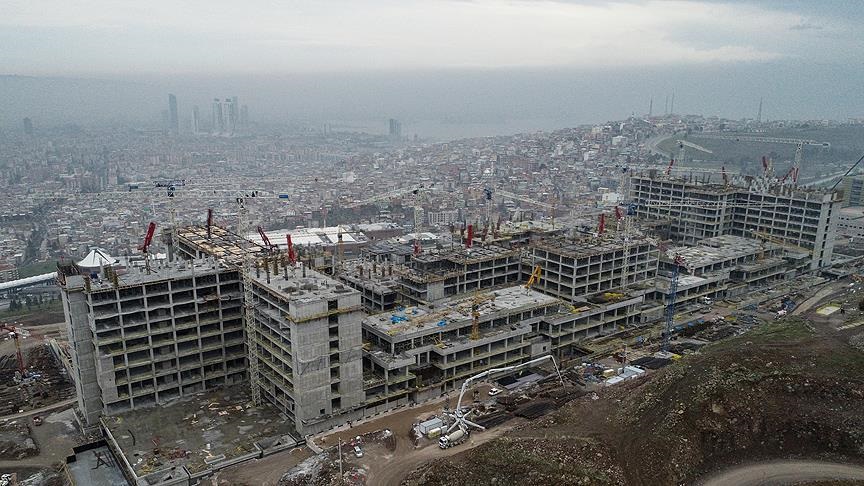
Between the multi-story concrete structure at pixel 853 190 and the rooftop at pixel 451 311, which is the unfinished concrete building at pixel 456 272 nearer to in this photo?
the rooftop at pixel 451 311

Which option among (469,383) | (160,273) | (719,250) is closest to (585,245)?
(469,383)

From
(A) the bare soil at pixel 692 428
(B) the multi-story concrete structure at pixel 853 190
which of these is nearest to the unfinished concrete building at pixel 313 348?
(A) the bare soil at pixel 692 428

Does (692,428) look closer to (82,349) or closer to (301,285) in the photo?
(301,285)

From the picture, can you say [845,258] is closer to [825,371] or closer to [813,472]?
[825,371]

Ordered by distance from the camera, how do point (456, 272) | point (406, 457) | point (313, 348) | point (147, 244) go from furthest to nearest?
1. point (456, 272)
2. point (147, 244)
3. point (313, 348)
4. point (406, 457)

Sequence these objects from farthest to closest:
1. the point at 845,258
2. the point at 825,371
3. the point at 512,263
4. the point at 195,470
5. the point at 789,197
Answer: the point at 845,258 < the point at 789,197 < the point at 512,263 < the point at 825,371 < the point at 195,470

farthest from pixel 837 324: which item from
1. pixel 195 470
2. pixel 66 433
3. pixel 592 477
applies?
pixel 66 433

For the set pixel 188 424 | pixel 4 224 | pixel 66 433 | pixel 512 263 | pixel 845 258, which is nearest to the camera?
pixel 188 424
